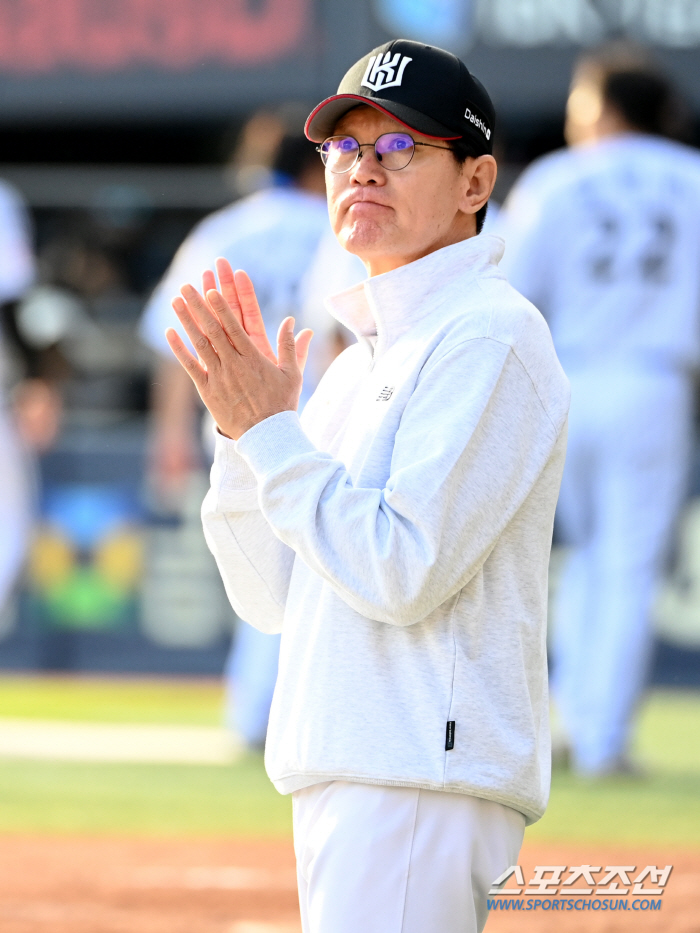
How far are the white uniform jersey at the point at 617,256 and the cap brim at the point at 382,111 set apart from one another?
343 centimetres

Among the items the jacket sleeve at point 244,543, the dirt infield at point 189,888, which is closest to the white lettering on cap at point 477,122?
the jacket sleeve at point 244,543

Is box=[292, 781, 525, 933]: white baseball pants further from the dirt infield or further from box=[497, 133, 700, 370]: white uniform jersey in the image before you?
box=[497, 133, 700, 370]: white uniform jersey

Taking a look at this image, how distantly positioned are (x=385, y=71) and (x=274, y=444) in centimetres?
55

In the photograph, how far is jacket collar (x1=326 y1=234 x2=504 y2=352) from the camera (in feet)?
7.20

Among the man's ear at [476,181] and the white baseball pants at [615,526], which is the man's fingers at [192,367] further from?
the white baseball pants at [615,526]

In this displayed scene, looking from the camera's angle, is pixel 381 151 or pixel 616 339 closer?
pixel 381 151

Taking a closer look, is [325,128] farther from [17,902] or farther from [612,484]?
[612,484]

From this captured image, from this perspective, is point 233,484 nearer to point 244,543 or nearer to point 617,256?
point 244,543

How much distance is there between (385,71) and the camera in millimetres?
2150

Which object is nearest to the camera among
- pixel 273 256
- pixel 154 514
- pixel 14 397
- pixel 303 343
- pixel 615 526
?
pixel 303 343

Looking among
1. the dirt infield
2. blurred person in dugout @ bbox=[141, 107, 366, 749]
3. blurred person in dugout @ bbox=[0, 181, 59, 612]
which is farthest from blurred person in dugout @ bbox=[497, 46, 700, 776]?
blurred person in dugout @ bbox=[0, 181, 59, 612]

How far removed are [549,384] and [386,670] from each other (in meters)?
0.44

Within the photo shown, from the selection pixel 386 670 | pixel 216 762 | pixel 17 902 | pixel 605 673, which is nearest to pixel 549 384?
pixel 386 670

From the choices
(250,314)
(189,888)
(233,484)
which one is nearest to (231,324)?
(250,314)
